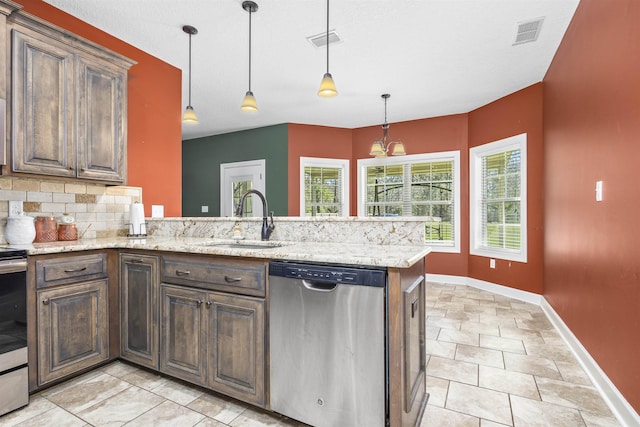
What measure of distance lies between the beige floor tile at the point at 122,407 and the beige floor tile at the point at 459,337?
230cm

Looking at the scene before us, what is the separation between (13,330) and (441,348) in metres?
2.90

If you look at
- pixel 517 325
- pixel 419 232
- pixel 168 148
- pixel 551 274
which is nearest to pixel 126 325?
pixel 168 148

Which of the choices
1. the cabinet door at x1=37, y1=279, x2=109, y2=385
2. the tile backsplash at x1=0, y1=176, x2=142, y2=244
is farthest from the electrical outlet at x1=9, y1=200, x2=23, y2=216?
the cabinet door at x1=37, y1=279, x2=109, y2=385

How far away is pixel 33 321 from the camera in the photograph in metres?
1.97

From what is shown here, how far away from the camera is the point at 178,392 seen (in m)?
2.07

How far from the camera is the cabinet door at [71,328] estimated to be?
2018 millimetres

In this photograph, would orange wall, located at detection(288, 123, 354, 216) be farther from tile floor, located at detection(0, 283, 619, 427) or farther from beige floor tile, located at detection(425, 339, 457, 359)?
tile floor, located at detection(0, 283, 619, 427)

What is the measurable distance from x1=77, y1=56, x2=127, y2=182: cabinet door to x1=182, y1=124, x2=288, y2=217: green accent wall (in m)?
3.29

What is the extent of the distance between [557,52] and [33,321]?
189 inches

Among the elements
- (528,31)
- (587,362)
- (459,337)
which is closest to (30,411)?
(459,337)

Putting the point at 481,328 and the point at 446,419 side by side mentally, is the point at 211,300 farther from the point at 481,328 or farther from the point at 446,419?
the point at 481,328

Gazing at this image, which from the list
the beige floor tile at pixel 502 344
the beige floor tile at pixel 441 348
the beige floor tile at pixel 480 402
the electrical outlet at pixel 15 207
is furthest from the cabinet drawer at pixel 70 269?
the beige floor tile at pixel 502 344

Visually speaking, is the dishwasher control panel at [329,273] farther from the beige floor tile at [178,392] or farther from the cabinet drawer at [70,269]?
the cabinet drawer at [70,269]

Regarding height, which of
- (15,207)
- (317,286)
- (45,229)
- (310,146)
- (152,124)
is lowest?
(317,286)
